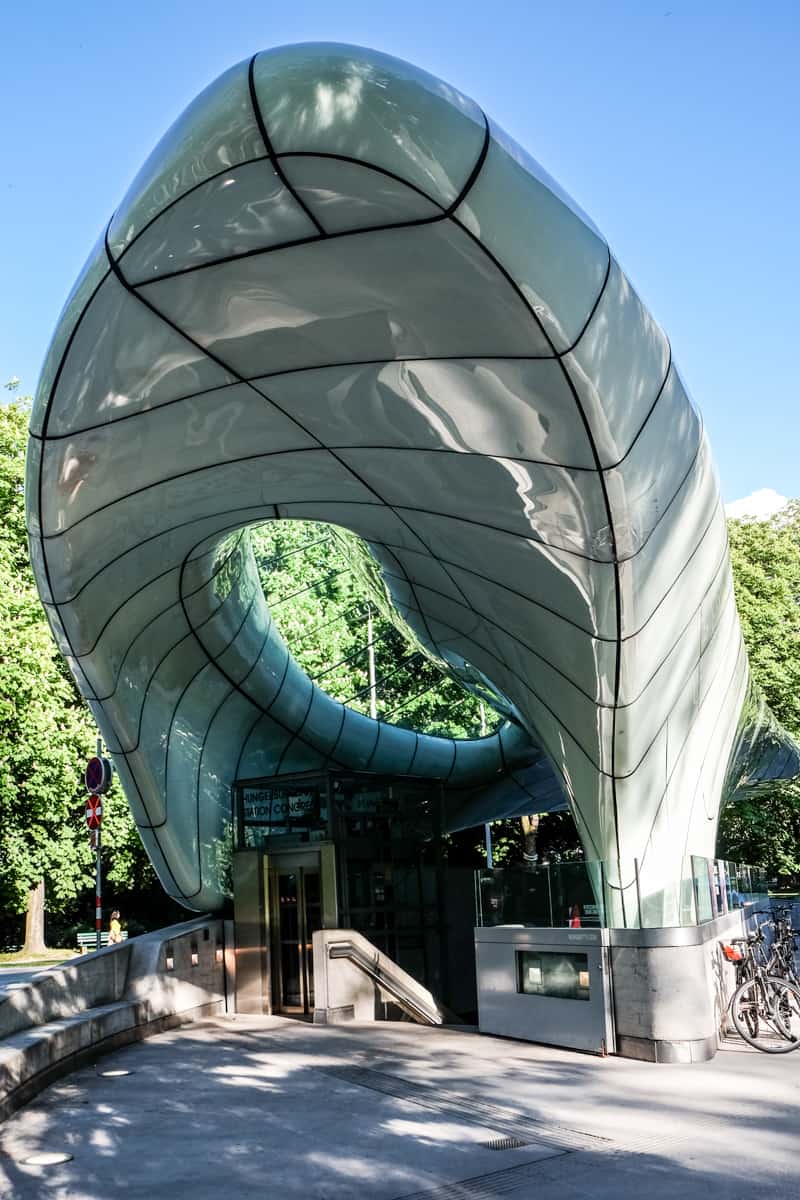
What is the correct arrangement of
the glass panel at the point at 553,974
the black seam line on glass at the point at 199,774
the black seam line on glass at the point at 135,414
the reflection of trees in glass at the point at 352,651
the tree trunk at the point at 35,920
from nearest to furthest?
the black seam line on glass at the point at 135,414 → the glass panel at the point at 553,974 → the black seam line on glass at the point at 199,774 → the reflection of trees in glass at the point at 352,651 → the tree trunk at the point at 35,920

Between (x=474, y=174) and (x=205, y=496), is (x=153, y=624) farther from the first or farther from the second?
(x=474, y=174)

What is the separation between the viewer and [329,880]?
15.6 metres

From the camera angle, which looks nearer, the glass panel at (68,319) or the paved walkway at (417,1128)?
the paved walkway at (417,1128)

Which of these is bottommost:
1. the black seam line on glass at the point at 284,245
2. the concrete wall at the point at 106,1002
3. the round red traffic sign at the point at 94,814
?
the concrete wall at the point at 106,1002

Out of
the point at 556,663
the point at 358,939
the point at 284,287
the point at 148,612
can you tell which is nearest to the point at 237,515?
the point at 148,612

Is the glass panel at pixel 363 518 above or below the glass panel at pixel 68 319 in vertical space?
below

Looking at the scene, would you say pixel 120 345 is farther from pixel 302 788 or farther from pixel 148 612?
pixel 302 788

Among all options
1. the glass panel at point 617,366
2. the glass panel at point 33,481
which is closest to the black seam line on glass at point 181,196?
the glass panel at point 617,366

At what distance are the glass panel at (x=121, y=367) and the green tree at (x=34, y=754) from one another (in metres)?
14.6

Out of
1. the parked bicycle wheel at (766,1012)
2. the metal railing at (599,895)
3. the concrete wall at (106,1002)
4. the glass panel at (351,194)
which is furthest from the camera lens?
the metal railing at (599,895)

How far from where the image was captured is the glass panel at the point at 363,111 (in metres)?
6.12

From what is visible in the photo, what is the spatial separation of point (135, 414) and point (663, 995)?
6909 mm

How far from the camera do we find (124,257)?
7047 mm

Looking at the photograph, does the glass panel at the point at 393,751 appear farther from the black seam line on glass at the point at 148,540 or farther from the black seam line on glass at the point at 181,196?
the black seam line on glass at the point at 181,196
